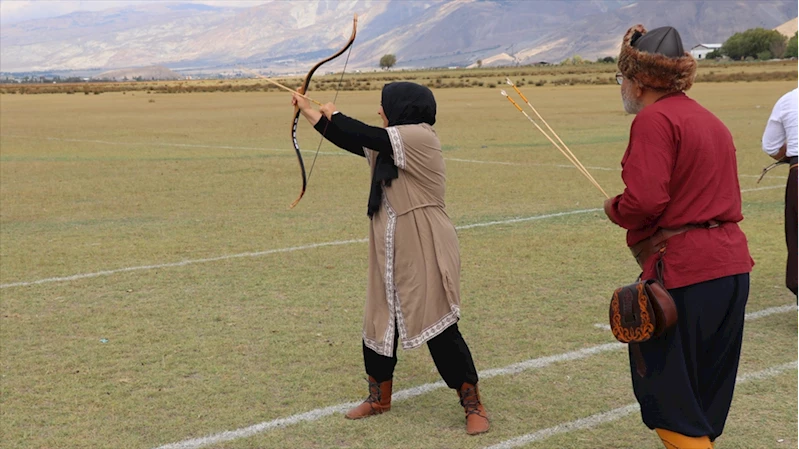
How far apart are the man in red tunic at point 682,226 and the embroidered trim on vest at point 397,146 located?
1.51 meters

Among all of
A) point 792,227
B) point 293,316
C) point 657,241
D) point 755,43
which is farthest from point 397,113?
point 755,43

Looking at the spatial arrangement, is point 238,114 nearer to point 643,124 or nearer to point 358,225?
point 358,225

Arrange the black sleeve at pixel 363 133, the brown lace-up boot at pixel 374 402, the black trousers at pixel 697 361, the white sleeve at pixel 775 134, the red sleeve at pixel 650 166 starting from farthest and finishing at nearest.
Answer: the white sleeve at pixel 775 134 < the brown lace-up boot at pixel 374 402 < the black sleeve at pixel 363 133 < the black trousers at pixel 697 361 < the red sleeve at pixel 650 166

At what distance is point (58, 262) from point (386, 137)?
20.0 ft

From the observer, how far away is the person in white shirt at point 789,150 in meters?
6.45

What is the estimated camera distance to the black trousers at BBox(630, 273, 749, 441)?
142 inches

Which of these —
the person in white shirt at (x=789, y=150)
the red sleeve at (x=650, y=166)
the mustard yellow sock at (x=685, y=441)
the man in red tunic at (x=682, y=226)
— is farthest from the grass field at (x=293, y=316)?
the red sleeve at (x=650, y=166)

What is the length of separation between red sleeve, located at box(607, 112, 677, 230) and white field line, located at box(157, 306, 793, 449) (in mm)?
2529

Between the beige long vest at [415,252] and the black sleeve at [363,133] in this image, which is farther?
the beige long vest at [415,252]

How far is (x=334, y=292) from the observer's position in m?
8.24

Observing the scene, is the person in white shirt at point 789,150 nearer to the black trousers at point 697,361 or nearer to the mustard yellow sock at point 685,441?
the black trousers at point 697,361

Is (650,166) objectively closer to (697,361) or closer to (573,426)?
(697,361)

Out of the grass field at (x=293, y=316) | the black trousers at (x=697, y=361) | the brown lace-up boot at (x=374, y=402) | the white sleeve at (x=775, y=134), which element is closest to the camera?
the black trousers at (x=697, y=361)

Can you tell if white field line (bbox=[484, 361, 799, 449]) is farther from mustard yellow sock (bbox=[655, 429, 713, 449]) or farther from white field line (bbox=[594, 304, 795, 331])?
white field line (bbox=[594, 304, 795, 331])
